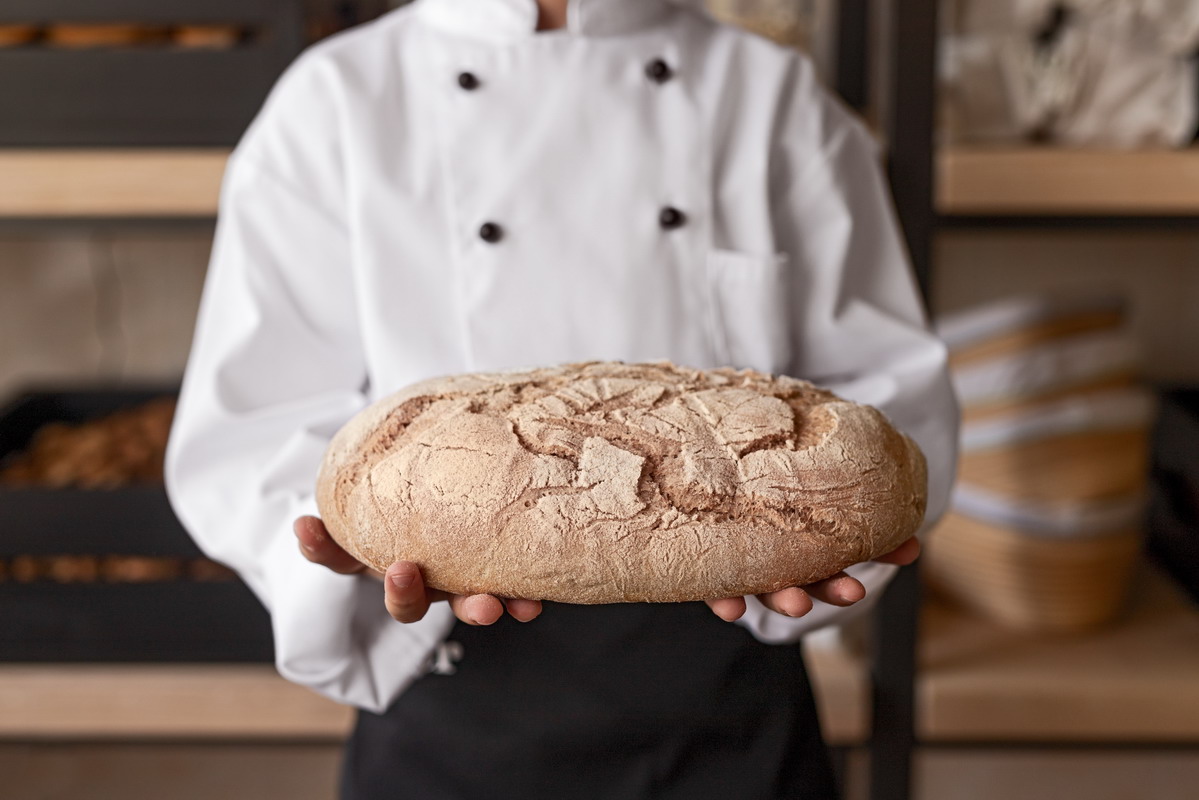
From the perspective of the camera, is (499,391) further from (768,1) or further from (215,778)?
(215,778)

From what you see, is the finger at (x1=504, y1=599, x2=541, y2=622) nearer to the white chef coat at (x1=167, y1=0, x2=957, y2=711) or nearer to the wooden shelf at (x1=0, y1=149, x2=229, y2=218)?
the white chef coat at (x1=167, y1=0, x2=957, y2=711)

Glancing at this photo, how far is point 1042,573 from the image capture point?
5.13 ft

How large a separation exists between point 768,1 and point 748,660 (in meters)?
1.04

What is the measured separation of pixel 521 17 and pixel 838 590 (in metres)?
0.57

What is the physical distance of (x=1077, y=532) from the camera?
5.03 ft

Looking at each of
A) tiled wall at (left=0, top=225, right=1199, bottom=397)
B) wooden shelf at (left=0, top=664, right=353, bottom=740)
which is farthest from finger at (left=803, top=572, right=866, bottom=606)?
tiled wall at (left=0, top=225, right=1199, bottom=397)

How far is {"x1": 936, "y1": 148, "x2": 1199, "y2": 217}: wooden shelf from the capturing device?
53.1 inches

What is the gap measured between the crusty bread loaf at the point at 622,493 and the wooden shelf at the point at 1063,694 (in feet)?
2.87

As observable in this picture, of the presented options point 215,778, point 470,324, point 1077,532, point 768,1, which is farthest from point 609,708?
point 215,778

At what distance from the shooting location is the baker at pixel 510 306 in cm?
93

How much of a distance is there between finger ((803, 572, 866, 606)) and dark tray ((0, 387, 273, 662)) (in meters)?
0.99

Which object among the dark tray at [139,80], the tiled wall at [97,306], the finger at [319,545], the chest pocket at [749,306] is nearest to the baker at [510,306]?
the chest pocket at [749,306]

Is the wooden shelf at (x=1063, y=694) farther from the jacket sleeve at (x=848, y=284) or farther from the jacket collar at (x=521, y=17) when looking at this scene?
the jacket collar at (x=521, y=17)

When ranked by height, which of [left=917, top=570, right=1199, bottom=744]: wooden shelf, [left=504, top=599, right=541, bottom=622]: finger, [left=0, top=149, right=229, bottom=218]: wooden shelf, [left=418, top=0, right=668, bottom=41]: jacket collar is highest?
[left=418, top=0, right=668, bottom=41]: jacket collar
